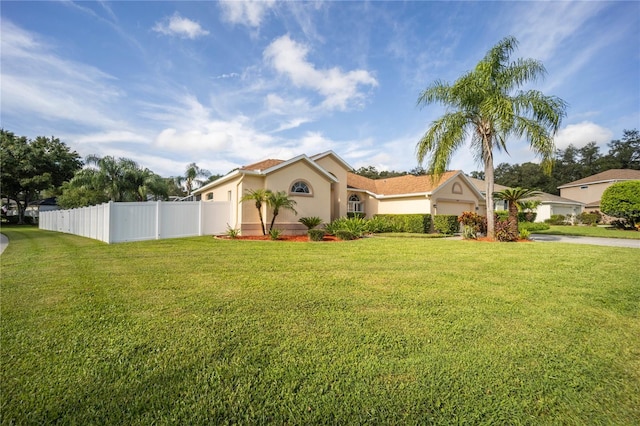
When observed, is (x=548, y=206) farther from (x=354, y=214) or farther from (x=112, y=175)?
(x=112, y=175)

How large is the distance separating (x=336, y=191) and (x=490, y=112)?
464 inches

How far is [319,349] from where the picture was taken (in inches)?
126

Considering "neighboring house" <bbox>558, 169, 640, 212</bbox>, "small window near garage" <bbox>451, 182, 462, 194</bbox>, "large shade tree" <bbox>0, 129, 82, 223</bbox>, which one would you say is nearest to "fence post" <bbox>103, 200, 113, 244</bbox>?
"small window near garage" <bbox>451, 182, 462, 194</bbox>

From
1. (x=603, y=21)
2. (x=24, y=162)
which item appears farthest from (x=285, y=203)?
(x=24, y=162)

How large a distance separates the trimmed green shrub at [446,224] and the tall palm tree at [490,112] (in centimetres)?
513

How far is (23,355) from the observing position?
308 cm

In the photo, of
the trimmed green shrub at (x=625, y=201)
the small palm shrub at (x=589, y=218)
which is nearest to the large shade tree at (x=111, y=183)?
the trimmed green shrub at (x=625, y=201)

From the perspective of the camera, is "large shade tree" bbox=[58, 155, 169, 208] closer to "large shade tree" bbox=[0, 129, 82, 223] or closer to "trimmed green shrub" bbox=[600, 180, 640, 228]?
"large shade tree" bbox=[0, 129, 82, 223]

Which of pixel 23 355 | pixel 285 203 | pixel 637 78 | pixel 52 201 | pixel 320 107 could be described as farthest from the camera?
pixel 52 201

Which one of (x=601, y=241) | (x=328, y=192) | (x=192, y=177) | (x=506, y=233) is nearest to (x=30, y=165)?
(x=192, y=177)

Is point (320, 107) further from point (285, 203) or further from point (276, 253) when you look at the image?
point (276, 253)

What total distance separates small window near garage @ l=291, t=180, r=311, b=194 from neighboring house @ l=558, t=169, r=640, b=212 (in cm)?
4230

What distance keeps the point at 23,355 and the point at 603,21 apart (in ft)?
62.7

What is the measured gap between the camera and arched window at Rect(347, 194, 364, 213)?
80.0ft
